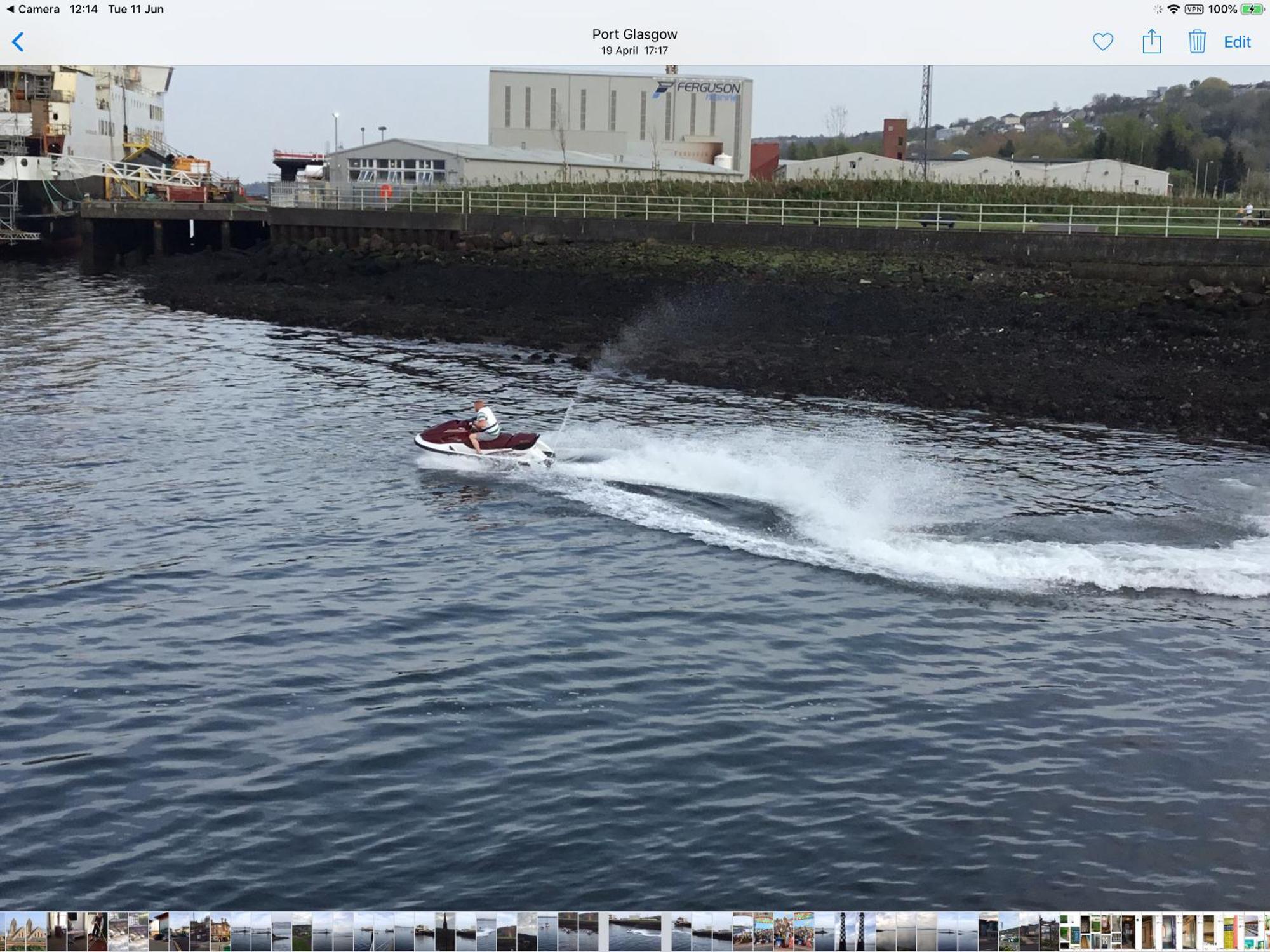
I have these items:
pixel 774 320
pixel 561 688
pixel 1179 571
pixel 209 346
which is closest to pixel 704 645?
pixel 561 688

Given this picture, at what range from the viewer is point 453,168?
7188cm

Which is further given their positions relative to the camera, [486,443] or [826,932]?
[486,443]

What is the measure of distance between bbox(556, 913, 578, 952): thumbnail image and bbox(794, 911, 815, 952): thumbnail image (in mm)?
1397

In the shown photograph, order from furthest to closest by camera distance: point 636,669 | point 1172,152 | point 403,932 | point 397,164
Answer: point 1172,152
point 397,164
point 636,669
point 403,932

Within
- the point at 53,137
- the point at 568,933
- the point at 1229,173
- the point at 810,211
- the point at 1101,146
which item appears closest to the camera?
the point at 568,933

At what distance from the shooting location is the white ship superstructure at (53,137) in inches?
3073

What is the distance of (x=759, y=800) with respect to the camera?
14141 mm

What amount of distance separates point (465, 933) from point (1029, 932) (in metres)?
3.57

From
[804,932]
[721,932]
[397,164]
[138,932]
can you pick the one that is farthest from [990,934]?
[397,164]

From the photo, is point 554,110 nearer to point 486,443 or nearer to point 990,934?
point 486,443

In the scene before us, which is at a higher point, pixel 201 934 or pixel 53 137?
pixel 53 137

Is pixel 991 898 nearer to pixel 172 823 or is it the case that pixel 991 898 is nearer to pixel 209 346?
pixel 172 823

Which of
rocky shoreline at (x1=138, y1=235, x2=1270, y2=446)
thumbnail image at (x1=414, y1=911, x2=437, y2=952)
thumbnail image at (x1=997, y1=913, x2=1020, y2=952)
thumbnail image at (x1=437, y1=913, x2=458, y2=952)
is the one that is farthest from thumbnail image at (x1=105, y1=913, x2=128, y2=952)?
rocky shoreline at (x1=138, y1=235, x2=1270, y2=446)
